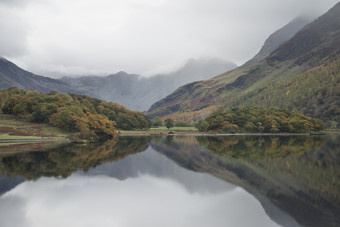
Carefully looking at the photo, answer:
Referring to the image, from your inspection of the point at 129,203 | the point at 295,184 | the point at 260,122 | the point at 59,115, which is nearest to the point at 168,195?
the point at 129,203

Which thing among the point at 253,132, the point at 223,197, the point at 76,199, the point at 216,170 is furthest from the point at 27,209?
the point at 253,132

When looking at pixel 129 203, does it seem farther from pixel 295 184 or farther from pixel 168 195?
pixel 295 184

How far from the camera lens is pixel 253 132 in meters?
164

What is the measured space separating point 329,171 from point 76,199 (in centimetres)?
3413

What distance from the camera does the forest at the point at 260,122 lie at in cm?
16012

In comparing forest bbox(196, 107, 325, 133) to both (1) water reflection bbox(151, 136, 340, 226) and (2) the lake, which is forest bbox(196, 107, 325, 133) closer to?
(1) water reflection bbox(151, 136, 340, 226)

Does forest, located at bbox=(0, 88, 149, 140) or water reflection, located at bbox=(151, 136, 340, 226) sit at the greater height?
forest, located at bbox=(0, 88, 149, 140)

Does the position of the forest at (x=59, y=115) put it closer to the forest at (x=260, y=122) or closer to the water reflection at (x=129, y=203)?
the water reflection at (x=129, y=203)

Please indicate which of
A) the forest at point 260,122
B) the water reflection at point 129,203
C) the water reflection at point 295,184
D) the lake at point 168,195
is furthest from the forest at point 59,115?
the forest at point 260,122

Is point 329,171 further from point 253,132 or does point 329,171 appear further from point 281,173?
point 253,132

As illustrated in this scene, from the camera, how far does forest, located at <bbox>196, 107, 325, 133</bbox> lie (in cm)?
16012

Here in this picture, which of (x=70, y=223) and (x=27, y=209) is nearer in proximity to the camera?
(x=70, y=223)

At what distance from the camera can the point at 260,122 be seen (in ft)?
540

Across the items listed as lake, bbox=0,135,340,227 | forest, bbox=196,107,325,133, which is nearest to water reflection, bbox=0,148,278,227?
lake, bbox=0,135,340,227
